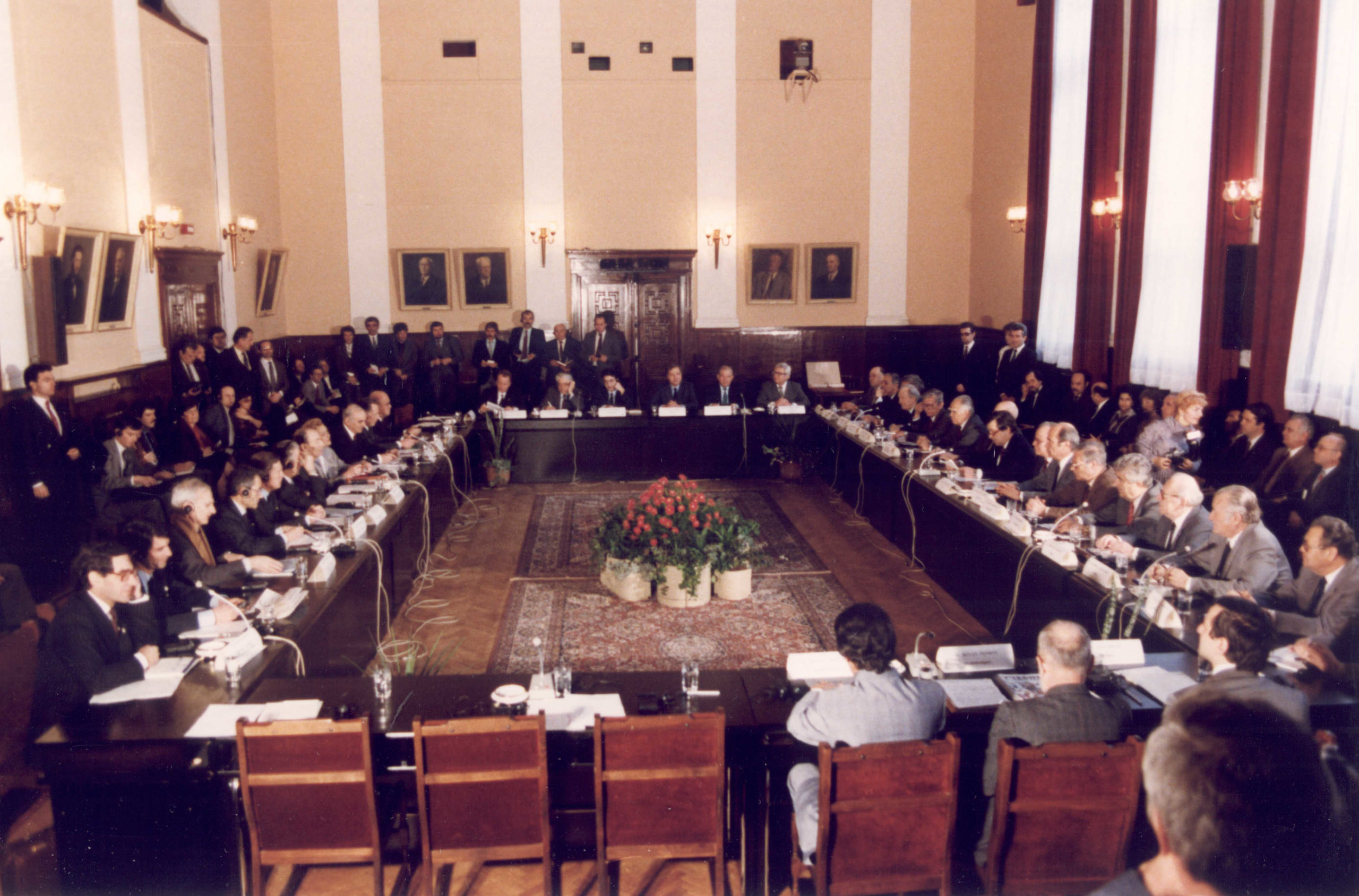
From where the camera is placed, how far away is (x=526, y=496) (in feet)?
32.0

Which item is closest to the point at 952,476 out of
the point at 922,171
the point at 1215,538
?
the point at 1215,538

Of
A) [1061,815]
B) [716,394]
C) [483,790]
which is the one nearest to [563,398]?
[716,394]

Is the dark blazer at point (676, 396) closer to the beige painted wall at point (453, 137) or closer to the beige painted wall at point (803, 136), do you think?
the beige painted wall at point (803, 136)

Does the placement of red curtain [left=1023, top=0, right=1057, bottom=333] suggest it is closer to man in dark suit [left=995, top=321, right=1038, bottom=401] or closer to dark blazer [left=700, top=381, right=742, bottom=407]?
man in dark suit [left=995, top=321, right=1038, bottom=401]

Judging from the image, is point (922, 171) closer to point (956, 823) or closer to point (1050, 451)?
point (1050, 451)

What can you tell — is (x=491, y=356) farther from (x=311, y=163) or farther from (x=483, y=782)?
(x=483, y=782)

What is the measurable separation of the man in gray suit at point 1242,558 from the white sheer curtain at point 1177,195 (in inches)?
175

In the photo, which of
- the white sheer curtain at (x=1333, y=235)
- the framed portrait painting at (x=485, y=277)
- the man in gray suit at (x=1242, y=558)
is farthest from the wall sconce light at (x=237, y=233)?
the white sheer curtain at (x=1333, y=235)

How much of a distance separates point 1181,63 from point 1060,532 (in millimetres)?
5504

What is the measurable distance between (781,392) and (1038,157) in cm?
405

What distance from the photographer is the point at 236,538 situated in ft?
16.4

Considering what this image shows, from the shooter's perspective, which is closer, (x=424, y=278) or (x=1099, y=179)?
(x=1099, y=179)

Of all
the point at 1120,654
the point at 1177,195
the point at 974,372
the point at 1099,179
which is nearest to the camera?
the point at 1120,654

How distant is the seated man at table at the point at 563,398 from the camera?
1039 centimetres
